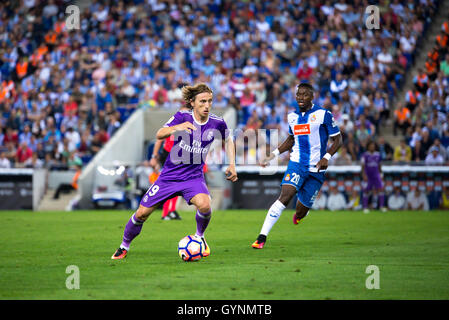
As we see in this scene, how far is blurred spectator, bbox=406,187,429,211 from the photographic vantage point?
23.6m

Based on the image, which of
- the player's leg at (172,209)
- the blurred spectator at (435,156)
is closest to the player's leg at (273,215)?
the player's leg at (172,209)

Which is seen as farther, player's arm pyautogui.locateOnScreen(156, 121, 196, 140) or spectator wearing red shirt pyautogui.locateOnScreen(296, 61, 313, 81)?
spectator wearing red shirt pyautogui.locateOnScreen(296, 61, 313, 81)

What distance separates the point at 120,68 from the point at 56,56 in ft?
11.1

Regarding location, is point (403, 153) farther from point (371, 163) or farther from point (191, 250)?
point (191, 250)

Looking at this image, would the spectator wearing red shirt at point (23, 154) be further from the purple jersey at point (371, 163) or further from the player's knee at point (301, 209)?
the player's knee at point (301, 209)

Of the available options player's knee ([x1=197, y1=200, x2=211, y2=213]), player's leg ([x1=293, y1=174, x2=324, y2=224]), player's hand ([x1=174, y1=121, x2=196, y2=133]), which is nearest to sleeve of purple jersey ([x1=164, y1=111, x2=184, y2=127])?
player's hand ([x1=174, y1=121, x2=196, y2=133])

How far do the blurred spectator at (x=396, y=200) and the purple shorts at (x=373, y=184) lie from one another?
1.14 metres

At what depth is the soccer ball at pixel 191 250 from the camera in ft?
32.5

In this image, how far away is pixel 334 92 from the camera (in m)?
25.8

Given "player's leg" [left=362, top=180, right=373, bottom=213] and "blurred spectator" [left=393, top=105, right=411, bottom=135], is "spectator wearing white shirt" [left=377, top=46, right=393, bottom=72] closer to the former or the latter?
"blurred spectator" [left=393, top=105, right=411, bottom=135]

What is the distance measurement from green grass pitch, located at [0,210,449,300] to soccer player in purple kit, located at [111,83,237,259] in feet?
1.98

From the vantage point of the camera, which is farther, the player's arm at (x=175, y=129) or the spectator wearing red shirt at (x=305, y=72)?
the spectator wearing red shirt at (x=305, y=72)

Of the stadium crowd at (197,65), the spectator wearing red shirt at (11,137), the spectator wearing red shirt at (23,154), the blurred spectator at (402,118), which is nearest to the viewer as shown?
the blurred spectator at (402,118)
